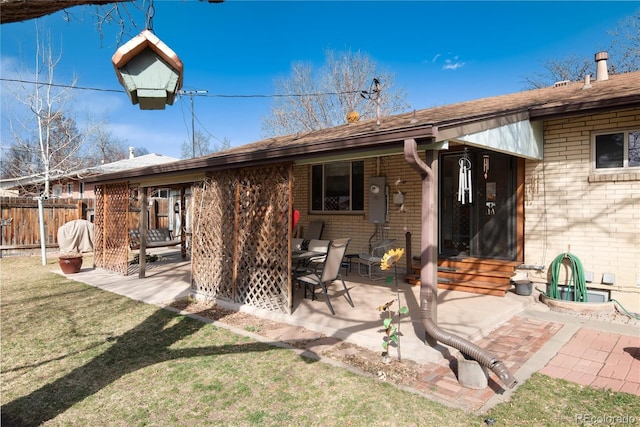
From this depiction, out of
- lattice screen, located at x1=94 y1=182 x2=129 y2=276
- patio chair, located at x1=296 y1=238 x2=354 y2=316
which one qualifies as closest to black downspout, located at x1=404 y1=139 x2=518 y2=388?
patio chair, located at x1=296 y1=238 x2=354 y2=316

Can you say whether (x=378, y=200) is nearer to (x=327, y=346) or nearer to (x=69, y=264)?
(x=327, y=346)

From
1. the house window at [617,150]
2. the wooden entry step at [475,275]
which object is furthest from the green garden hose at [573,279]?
the house window at [617,150]

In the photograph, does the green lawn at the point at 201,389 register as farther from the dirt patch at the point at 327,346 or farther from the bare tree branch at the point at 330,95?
the bare tree branch at the point at 330,95

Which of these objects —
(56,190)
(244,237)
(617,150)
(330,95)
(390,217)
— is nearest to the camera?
(617,150)

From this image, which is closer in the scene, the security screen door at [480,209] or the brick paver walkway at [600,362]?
the brick paver walkway at [600,362]

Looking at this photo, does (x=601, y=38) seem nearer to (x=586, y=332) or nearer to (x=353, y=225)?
(x=353, y=225)

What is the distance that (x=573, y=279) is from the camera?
5938mm

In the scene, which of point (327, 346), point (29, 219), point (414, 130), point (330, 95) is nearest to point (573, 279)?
point (414, 130)

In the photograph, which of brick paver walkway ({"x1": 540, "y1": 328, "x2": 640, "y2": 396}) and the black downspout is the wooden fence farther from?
brick paver walkway ({"x1": 540, "y1": 328, "x2": 640, "y2": 396})

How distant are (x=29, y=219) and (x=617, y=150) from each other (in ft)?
55.2

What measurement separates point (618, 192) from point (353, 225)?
209 inches

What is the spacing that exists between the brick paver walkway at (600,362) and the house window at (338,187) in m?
5.60

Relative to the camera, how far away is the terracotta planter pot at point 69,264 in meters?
9.38

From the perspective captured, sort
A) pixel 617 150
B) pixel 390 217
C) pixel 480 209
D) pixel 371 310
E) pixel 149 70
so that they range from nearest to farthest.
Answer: pixel 149 70
pixel 371 310
pixel 617 150
pixel 480 209
pixel 390 217
